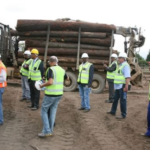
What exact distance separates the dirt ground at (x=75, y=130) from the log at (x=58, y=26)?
4.39m

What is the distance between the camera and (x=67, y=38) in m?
11.9

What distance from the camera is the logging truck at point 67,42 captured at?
11.8m

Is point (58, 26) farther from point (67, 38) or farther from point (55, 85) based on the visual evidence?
point (55, 85)

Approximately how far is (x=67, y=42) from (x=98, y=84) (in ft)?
8.13

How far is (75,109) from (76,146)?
2.98 metres

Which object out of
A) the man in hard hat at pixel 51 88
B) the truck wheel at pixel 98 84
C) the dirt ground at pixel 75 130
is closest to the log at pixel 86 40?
the truck wheel at pixel 98 84

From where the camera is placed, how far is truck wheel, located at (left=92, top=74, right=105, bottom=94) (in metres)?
12.2

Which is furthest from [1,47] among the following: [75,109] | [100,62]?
[75,109]

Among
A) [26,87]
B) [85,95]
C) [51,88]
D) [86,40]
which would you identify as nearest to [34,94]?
[26,87]

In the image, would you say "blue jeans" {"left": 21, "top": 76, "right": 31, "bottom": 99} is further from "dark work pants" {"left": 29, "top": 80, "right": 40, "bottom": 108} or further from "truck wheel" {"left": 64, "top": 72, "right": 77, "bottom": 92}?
"truck wheel" {"left": 64, "top": 72, "right": 77, "bottom": 92}

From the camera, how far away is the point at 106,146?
16.6 ft

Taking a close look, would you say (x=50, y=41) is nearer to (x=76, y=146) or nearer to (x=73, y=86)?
(x=73, y=86)

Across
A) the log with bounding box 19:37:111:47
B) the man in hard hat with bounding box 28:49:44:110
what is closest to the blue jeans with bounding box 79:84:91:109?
the man in hard hat with bounding box 28:49:44:110

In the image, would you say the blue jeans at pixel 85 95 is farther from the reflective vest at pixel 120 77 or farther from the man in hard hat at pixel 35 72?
the man in hard hat at pixel 35 72
